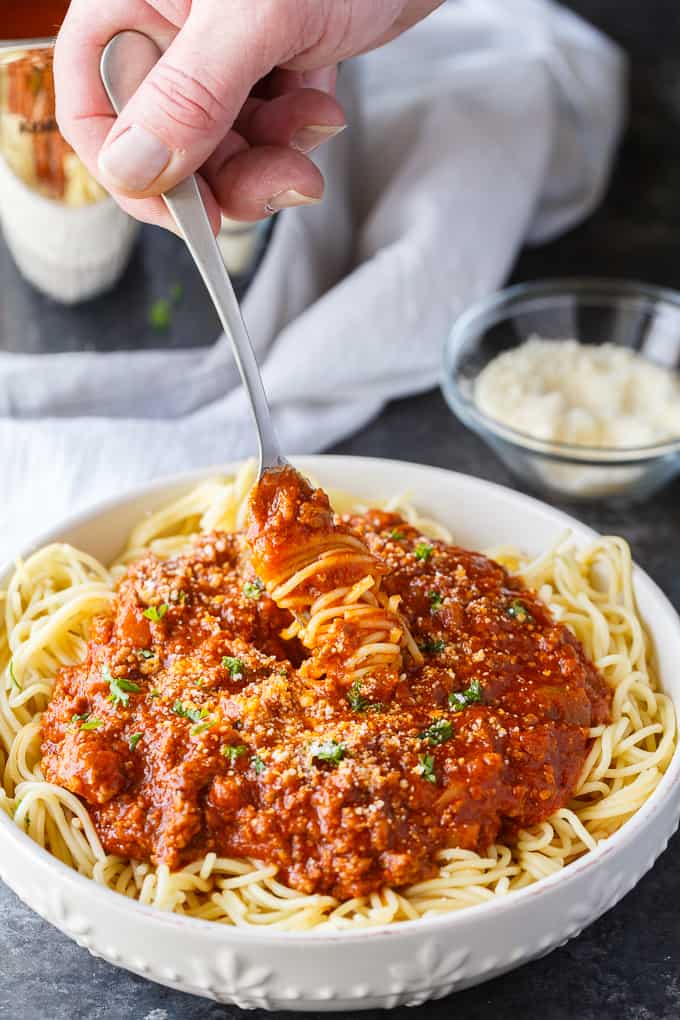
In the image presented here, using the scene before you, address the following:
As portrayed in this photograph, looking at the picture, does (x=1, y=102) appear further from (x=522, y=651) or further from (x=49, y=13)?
(x=522, y=651)

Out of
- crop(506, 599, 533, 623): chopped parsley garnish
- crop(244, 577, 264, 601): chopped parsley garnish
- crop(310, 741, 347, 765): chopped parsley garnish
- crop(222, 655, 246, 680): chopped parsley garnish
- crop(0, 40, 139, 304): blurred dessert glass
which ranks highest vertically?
crop(0, 40, 139, 304): blurred dessert glass

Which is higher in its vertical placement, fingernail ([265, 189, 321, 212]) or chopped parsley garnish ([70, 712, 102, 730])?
fingernail ([265, 189, 321, 212])

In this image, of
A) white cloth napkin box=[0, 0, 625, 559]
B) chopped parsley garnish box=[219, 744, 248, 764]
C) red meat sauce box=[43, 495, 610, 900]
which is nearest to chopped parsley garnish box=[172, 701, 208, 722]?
red meat sauce box=[43, 495, 610, 900]

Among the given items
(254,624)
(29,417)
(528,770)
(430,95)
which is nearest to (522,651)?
(528,770)

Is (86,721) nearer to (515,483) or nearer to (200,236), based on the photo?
(200,236)

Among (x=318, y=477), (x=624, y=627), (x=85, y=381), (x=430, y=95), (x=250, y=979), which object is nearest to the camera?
(x=250, y=979)

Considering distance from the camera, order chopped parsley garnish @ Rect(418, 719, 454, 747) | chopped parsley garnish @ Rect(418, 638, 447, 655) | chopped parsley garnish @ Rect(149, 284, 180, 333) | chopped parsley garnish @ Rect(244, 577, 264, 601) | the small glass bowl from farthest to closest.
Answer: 1. chopped parsley garnish @ Rect(149, 284, 180, 333)
2. the small glass bowl
3. chopped parsley garnish @ Rect(244, 577, 264, 601)
4. chopped parsley garnish @ Rect(418, 638, 447, 655)
5. chopped parsley garnish @ Rect(418, 719, 454, 747)

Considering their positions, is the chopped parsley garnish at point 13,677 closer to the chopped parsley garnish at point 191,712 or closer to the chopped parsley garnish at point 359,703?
the chopped parsley garnish at point 191,712

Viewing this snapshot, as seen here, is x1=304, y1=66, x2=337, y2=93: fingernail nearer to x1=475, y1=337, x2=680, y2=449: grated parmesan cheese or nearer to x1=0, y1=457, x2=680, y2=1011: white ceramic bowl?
x1=475, y1=337, x2=680, y2=449: grated parmesan cheese

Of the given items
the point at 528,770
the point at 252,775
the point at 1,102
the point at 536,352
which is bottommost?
the point at 536,352
